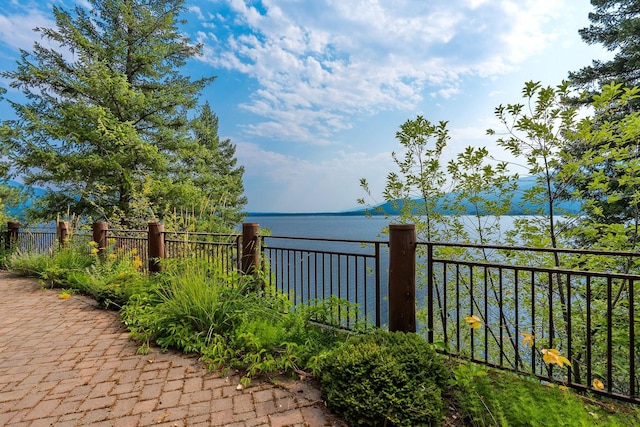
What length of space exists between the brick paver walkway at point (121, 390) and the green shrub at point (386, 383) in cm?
17

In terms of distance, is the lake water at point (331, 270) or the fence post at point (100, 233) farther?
the fence post at point (100, 233)

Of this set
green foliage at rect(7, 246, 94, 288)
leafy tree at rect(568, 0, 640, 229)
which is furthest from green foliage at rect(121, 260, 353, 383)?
leafy tree at rect(568, 0, 640, 229)

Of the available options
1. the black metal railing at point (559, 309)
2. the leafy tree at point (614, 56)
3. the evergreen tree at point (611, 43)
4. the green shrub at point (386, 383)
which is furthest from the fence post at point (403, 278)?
the evergreen tree at point (611, 43)

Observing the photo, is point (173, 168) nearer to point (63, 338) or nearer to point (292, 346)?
point (63, 338)

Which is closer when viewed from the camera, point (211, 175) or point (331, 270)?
point (331, 270)

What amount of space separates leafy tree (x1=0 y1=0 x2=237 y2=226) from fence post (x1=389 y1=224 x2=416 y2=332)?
8022 millimetres

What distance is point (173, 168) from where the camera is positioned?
11523mm

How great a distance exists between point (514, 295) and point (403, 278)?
183 centimetres

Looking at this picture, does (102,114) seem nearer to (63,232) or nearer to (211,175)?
(63,232)

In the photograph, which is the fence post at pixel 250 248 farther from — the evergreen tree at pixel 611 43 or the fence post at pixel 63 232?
the evergreen tree at pixel 611 43

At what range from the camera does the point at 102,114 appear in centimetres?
893

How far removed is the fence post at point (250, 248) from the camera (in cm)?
375

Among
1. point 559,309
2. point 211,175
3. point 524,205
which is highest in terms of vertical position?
point 211,175

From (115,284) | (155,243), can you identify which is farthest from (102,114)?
(115,284)
